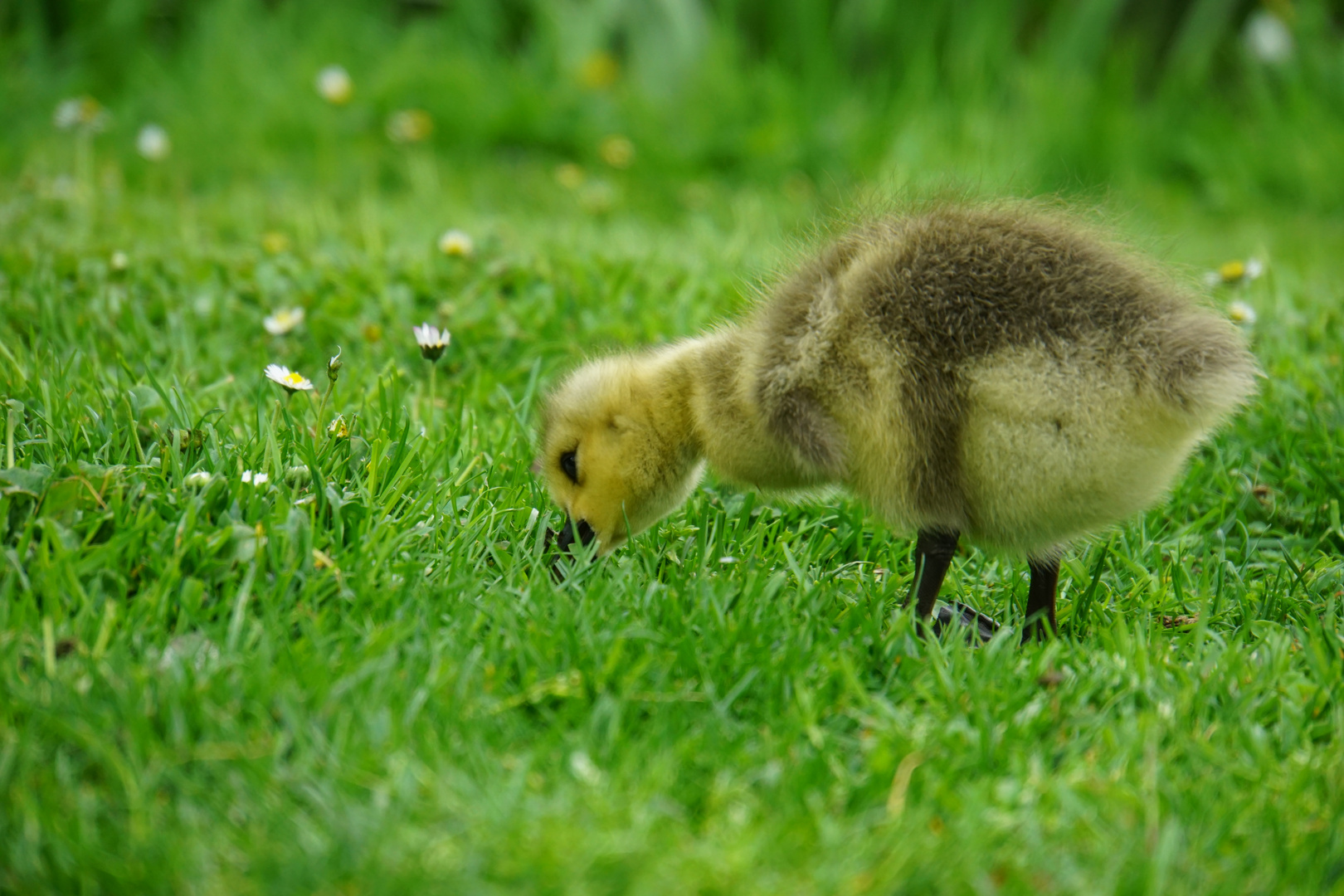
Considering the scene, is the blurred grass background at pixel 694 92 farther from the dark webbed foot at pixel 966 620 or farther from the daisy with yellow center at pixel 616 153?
the dark webbed foot at pixel 966 620

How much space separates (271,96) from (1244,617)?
6.77 m

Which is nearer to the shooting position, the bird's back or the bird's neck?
the bird's back

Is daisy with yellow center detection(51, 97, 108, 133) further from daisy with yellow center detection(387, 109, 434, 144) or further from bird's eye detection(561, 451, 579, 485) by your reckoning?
bird's eye detection(561, 451, 579, 485)

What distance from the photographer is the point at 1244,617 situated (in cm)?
334

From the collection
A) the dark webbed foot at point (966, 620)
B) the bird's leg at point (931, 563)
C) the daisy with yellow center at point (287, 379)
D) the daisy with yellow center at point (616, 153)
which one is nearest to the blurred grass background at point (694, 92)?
the daisy with yellow center at point (616, 153)

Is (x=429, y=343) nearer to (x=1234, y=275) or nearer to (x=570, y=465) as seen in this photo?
(x=570, y=465)

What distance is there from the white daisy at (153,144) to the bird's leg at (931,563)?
18.8ft

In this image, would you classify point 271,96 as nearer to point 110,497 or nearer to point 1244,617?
point 110,497

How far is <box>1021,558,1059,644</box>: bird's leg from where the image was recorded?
328cm

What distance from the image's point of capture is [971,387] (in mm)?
3021

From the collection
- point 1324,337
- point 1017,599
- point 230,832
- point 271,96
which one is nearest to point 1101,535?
point 1017,599

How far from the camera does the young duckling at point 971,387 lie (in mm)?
2945

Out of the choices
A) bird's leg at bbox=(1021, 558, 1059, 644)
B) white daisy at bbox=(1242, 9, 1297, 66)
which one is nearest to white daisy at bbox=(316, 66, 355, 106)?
bird's leg at bbox=(1021, 558, 1059, 644)

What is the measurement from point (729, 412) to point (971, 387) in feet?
2.15
